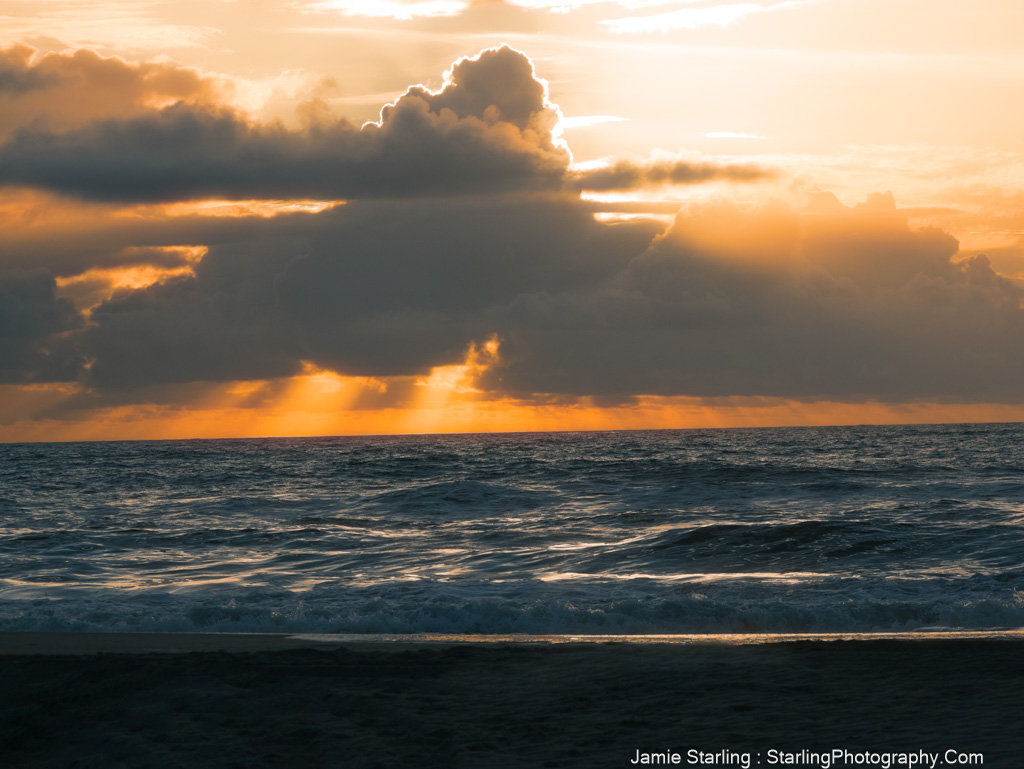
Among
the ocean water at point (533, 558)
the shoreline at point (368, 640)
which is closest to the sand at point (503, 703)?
the shoreline at point (368, 640)

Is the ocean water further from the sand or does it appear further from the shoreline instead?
the sand

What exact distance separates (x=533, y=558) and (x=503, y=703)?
1056 cm

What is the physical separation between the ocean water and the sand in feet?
8.46

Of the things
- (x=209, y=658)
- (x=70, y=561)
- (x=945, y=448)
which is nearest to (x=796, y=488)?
(x=70, y=561)

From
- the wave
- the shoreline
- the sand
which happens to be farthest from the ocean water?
the sand

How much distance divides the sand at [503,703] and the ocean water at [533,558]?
2578mm

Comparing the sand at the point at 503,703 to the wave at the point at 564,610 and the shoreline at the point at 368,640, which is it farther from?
the wave at the point at 564,610

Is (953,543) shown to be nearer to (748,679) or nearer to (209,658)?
(748,679)

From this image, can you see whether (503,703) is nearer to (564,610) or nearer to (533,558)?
(564,610)

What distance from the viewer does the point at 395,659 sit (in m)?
10.1

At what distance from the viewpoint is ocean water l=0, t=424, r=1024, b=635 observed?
1331cm

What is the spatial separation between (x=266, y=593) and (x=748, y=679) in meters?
9.50

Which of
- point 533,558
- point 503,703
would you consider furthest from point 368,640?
point 533,558

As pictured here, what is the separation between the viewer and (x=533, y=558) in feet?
62.0
